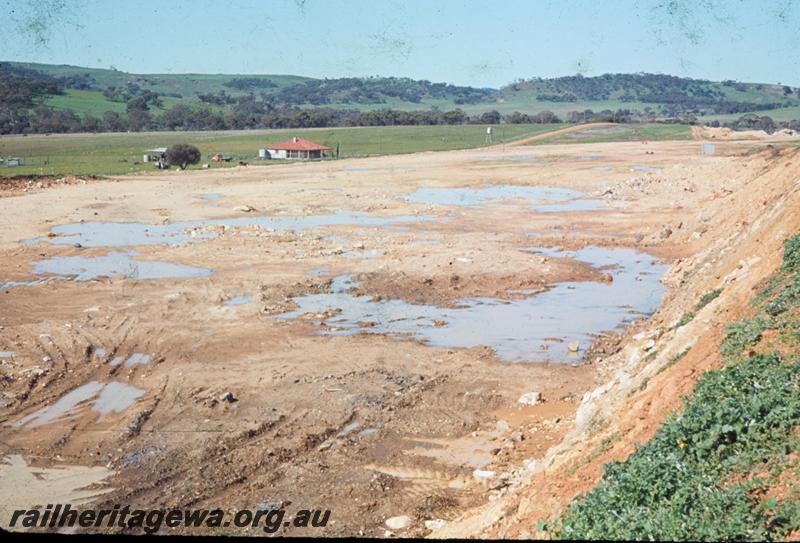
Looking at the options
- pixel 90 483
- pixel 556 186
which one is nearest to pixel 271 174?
pixel 556 186

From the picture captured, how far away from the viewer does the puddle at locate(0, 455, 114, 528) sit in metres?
10.2

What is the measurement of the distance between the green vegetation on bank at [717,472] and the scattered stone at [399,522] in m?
3.09

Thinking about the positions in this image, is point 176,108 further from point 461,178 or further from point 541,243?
point 541,243

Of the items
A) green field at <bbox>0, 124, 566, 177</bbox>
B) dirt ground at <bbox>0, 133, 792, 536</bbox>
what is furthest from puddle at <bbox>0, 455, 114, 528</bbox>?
green field at <bbox>0, 124, 566, 177</bbox>

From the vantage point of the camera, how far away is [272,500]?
10062 millimetres

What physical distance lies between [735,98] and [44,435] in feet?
577

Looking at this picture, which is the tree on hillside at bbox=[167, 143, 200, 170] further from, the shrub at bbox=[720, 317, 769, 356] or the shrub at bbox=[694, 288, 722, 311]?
the shrub at bbox=[720, 317, 769, 356]

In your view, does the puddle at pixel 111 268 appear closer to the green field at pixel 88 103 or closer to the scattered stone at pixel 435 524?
the scattered stone at pixel 435 524

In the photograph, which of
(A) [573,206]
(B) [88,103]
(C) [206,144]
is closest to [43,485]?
(A) [573,206]

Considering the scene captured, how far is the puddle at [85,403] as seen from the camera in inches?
514

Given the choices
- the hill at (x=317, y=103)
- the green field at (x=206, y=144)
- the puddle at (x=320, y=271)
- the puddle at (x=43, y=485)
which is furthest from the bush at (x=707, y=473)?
the hill at (x=317, y=103)

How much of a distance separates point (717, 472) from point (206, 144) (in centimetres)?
8740

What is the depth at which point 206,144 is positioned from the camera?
89.2 meters

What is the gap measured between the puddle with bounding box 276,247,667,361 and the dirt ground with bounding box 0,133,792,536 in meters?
0.41
